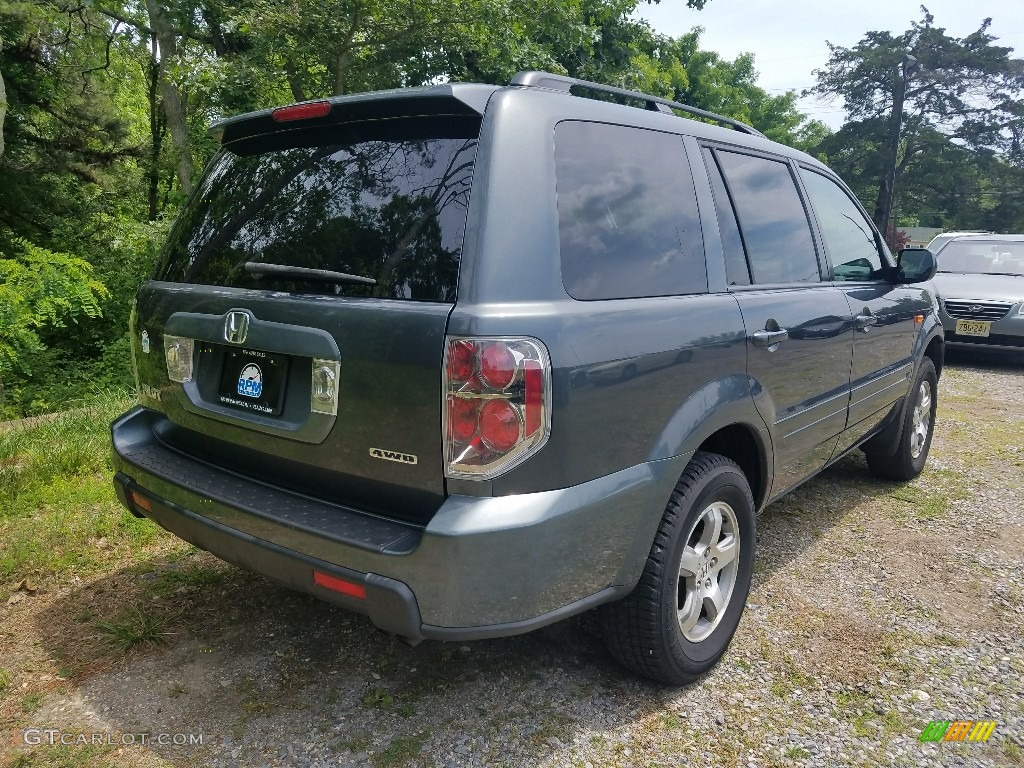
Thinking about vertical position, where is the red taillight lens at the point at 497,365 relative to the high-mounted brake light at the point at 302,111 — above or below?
below

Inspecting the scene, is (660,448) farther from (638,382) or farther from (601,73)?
(601,73)

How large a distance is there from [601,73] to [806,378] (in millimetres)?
12281

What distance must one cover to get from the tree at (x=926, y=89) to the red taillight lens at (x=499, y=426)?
3479 centimetres

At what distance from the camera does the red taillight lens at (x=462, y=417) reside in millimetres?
1766

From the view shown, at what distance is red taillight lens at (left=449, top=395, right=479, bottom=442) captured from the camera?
1.77 metres

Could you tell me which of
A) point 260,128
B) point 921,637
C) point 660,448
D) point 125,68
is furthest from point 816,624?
point 125,68

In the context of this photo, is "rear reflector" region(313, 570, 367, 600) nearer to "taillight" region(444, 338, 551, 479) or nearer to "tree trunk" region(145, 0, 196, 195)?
"taillight" region(444, 338, 551, 479)

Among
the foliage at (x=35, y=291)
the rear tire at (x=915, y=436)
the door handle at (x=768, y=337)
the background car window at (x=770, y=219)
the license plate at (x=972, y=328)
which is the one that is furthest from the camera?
the license plate at (x=972, y=328)

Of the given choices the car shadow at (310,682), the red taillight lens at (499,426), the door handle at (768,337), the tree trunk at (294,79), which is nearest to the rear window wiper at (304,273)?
the red taillight lens at (499,426)

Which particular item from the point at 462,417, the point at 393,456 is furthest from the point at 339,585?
the point at 462,417

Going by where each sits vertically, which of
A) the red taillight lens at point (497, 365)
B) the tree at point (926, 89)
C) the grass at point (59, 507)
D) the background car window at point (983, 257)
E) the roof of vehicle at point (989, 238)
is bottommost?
the grass at point (59, 507)

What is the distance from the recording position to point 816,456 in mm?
3311

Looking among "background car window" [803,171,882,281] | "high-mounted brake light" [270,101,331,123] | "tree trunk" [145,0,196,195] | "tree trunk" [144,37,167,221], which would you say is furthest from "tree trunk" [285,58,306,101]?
"high-mounted brake light" [270,101,331,123]

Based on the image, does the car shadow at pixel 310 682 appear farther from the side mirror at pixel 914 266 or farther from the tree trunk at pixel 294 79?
the tree trunk at pixel 294 79
